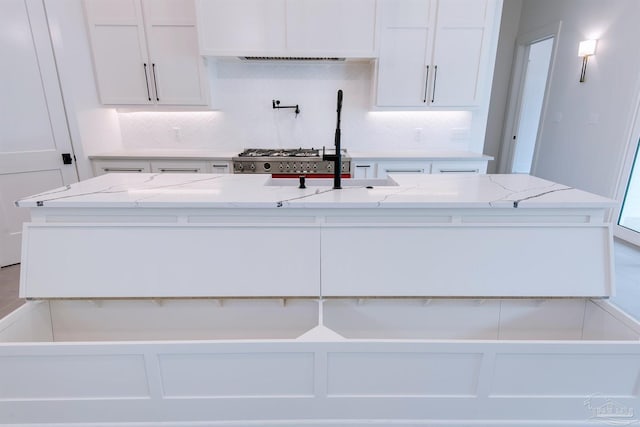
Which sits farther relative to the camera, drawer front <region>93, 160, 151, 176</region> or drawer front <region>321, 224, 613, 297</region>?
drawer front <region>93, 160, 151, 176</region>

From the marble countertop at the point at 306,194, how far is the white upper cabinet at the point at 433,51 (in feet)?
5.63

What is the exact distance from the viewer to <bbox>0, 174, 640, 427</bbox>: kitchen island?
3.82 feet

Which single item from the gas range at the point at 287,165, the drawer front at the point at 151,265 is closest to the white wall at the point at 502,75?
the gas range at the point at 287,165

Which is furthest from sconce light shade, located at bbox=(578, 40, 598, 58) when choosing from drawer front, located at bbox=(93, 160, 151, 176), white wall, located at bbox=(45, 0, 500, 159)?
drawer front, located at bbox=(93, 160, 151, 176)

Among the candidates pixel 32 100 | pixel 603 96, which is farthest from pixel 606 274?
pixel 32 100

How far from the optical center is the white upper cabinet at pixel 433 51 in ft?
10.3

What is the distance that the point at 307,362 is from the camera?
1.16m

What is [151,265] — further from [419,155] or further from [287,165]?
[419,155]

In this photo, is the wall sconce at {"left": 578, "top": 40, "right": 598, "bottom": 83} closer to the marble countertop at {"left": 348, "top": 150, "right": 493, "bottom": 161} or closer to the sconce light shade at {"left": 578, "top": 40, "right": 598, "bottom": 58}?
the sconce light shade at {"left": 578, "top": 40, "right": 598, "bottom": 58}

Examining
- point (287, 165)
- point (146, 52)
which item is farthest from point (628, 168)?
point (146, 52)

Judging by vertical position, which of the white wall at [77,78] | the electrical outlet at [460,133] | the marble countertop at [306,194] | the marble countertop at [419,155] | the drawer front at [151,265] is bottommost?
the drawer front at [151,265]

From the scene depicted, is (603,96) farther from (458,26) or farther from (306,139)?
(306,139)

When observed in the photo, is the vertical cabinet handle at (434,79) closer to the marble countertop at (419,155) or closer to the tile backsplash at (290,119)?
the tile backsplash at (290,119)

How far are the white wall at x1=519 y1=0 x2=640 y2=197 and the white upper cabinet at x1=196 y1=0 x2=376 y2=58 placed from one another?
254 cm
